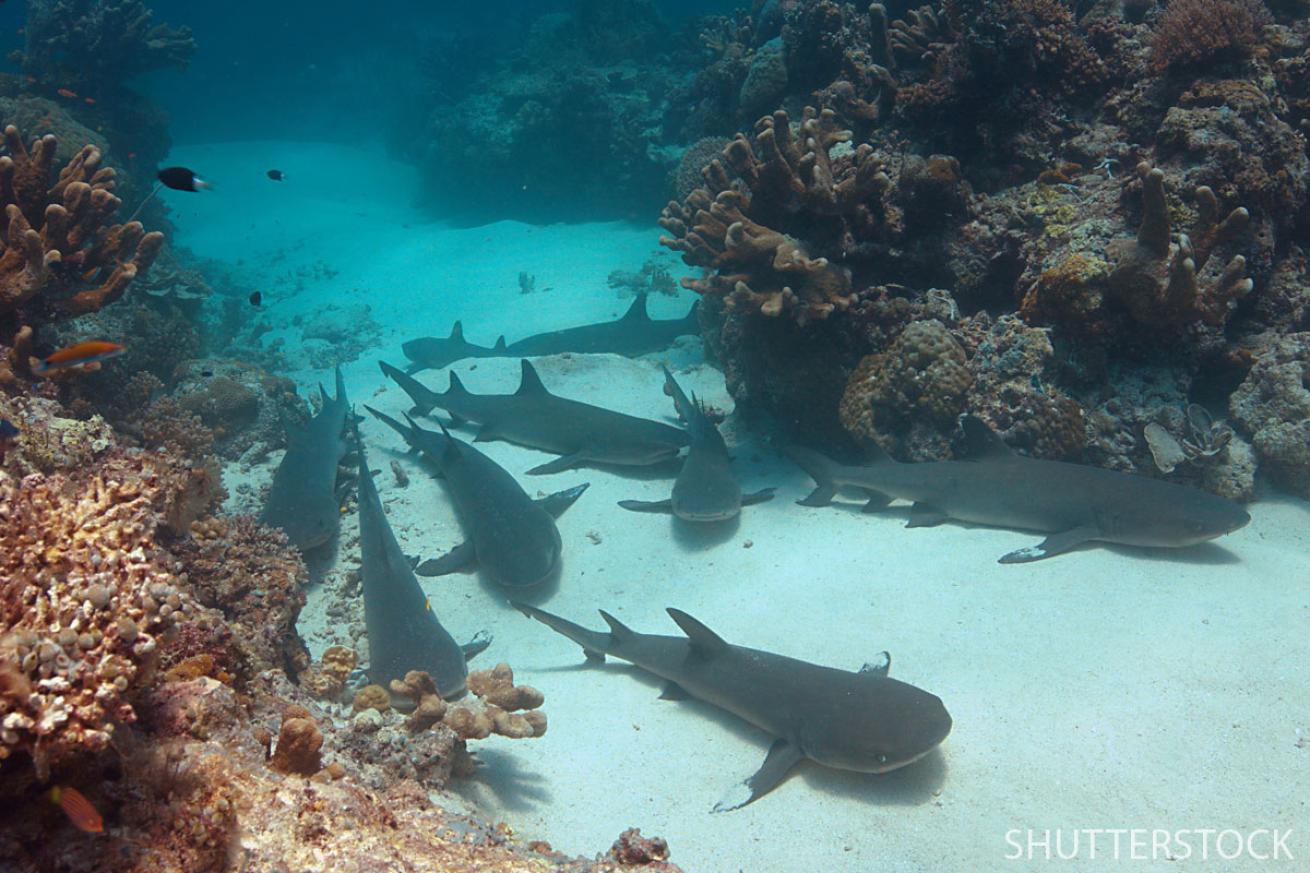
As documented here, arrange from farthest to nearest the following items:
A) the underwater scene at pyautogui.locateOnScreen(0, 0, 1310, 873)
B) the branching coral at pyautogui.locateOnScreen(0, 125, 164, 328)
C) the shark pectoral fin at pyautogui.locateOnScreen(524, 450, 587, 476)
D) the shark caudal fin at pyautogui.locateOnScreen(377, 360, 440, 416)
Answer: the shark caudal fin at pyautogui.locateOnScreen(377, 360, 440, 416)
the shark pectoral fin at pyautogui.locateOnScreen(524, 450, 587, 476)
the branching coral at pyautogui.locateOnScreen(0, 125, 164, 328)
the underwater scene at pyautogui.locateOnScreen(0, 0, 1310, 873)

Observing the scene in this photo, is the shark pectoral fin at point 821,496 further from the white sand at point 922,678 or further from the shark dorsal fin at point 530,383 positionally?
the shark dorsal fin at point 530,383

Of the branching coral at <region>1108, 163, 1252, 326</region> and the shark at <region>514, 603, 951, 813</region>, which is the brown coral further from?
the branching coral at <region>1108, 163, 1252, 326</region>

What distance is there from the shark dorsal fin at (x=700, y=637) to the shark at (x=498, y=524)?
7.31 ft

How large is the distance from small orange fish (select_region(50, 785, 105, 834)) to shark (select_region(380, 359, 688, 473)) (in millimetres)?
6572

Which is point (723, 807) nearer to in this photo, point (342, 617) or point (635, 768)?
point (635, 768)

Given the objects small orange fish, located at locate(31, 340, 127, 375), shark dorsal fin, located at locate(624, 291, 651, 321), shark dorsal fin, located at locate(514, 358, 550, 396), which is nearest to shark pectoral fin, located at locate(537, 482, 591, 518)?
shark dorsal fin, located at locate(514, 358, 550, 396)


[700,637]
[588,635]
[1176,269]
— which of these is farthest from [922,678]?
[1176,269]

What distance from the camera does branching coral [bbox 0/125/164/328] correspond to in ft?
16.5

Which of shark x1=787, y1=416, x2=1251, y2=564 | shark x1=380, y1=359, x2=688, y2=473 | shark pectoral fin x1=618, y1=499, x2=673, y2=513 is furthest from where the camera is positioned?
shark x1=380, y1=359, x2=688, y2=473

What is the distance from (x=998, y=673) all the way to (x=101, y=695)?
4.57m

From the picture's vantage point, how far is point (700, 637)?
4.41 m

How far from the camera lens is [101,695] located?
5.51ft

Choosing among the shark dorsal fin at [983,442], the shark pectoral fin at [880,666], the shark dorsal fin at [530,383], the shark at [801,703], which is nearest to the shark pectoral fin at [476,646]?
the shark at [801,703]

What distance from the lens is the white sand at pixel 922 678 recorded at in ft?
11.0
